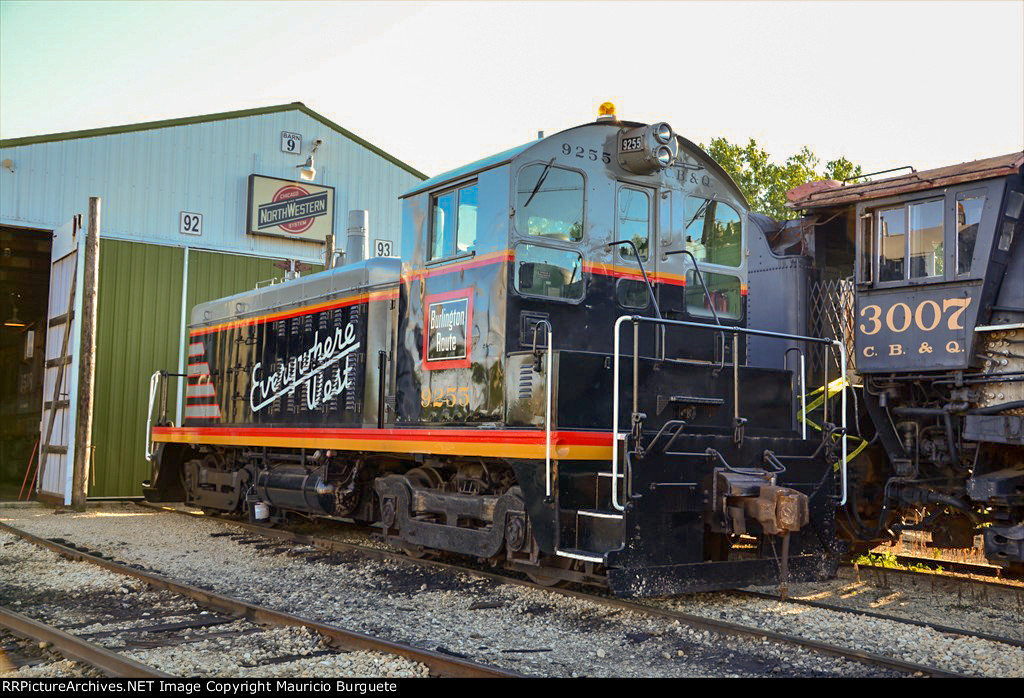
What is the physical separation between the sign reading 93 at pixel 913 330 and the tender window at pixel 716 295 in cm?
149

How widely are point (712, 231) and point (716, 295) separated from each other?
0.56 metres

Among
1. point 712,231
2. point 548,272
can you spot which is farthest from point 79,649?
point 712,231

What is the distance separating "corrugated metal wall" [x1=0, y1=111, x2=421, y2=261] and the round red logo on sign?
0.23 meters

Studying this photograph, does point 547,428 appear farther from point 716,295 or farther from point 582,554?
point 716,295

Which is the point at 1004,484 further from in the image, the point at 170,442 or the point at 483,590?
the point at 170,442

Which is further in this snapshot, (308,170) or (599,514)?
(308,170)

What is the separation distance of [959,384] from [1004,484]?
92 centimetres

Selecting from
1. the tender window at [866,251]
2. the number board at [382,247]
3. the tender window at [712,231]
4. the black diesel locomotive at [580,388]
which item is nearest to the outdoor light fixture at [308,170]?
the number board at [382,247]

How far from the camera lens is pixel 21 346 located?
2447cm

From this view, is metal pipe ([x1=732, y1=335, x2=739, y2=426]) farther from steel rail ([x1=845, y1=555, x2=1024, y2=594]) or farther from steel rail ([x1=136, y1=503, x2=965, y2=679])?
steel rail ([x1=845, y1=555, x2=1024, y2=594])

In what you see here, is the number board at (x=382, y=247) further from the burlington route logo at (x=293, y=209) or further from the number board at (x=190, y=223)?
the number board at (x=190, y=223)

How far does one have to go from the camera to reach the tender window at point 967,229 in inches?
327

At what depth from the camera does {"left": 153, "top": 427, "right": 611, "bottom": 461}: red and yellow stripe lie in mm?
6582

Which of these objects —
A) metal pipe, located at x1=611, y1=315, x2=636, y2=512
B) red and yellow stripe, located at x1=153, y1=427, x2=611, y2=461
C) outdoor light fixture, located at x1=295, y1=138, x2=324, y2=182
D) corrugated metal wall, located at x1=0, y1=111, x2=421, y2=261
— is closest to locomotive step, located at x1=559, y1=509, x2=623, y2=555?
metal pipe, located at x1=611, y1=315, x2=636, y2=512
